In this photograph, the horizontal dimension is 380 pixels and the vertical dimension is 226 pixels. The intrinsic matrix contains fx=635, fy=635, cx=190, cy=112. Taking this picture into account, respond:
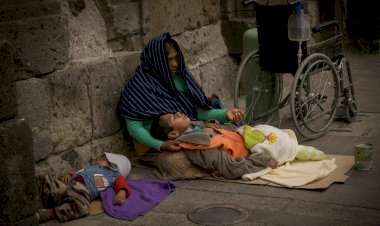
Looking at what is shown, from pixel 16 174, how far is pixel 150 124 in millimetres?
1707

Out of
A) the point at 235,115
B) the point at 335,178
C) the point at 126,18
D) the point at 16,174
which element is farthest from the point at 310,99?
the point at 16,174

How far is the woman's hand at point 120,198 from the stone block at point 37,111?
2.08ft

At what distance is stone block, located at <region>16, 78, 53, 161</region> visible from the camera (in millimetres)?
4395

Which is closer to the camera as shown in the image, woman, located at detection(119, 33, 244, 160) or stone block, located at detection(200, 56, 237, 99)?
woman, located at detection(119, 33, 244, 160)

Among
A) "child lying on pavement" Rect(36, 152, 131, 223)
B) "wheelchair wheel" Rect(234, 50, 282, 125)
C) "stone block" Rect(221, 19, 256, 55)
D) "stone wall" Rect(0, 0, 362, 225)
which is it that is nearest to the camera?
"stone wall" Rect(0, 0, 362, 225)

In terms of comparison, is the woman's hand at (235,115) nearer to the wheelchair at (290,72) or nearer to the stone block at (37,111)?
the wheelchair at (290,72)

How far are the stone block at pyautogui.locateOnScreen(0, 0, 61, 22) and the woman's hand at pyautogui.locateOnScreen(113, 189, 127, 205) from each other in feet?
4.54

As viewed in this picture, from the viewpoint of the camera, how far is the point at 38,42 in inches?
177

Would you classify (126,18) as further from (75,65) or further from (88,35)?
(75,65)

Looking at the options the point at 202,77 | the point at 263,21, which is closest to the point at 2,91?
the point at 263,21

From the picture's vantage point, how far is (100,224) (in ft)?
13.4

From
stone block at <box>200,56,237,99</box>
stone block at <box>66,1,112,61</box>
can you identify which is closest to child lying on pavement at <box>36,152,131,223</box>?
stone block at <box>66,1,112,61</box>

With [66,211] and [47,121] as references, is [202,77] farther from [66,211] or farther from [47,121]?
[66,211]

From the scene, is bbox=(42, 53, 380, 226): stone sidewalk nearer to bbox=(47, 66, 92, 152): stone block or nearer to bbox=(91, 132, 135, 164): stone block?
bbox=(91, 132, 135, 164): stone block
